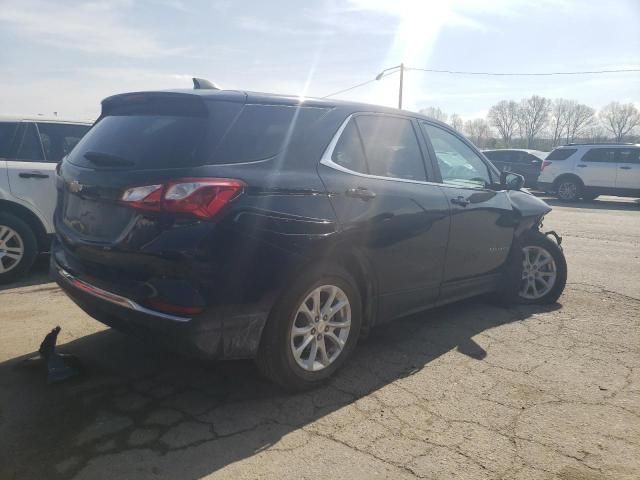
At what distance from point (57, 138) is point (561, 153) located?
16.0 metres

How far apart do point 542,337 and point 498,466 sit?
2.01 meters

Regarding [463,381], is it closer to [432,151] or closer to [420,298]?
[420,298]

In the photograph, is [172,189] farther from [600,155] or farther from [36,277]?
[600,155]

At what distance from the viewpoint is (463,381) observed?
340cm

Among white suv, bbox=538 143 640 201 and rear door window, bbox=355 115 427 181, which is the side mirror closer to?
rear door window, bbox=355 115 427 181

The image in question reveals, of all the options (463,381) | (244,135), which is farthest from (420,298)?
(244,135)

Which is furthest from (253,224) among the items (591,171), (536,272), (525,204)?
(591,171)

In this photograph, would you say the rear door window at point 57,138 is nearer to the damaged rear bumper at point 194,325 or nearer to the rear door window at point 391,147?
the damaged rear bumper at point 194,325

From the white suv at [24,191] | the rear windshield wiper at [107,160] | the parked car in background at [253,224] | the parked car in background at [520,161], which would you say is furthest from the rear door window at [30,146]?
the parked car in background at [520,161]

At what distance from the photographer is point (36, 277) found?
5676 mm

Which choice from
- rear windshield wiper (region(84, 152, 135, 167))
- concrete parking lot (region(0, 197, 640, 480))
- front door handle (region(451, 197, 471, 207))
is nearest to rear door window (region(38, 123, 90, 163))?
concrete parking lot (region(0, 197, 640, 480))

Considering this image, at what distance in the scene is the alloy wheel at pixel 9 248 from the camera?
534 centimetres

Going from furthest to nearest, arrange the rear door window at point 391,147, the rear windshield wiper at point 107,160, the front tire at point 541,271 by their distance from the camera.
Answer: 1. the front tire at point 541,271
2. the rear door window at point 391,147
3. the rear windshield wiper at point 107,160

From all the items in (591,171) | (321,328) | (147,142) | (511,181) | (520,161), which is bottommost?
(321,328)
